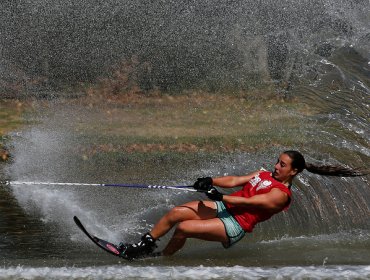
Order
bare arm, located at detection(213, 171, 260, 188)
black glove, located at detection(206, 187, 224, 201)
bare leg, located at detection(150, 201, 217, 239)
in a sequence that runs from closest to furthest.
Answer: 1. black glove, located at detection(206, 187, 224, 201)
2. bare leg, located at detection(150, 201, 217, 239)
3. bare arm, located at detection(213, 171, 260, 188)

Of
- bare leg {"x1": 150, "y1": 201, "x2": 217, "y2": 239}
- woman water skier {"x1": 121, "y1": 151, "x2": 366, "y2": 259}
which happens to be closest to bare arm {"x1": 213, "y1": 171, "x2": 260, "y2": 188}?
woman water skier {"x1": 121, "y1": 151, "x2": 366, "y2": 259}

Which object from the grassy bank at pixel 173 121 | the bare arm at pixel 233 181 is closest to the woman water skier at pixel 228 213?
the bare arm at pixel 233 181

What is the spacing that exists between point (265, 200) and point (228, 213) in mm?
413

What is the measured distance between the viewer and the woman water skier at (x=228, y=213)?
7.70 m

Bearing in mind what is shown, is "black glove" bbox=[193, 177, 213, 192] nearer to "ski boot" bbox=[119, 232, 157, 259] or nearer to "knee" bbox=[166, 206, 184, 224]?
"knee" bbox=[166, 206, 184, 224]

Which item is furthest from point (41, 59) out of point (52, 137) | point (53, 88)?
point (52, 137)

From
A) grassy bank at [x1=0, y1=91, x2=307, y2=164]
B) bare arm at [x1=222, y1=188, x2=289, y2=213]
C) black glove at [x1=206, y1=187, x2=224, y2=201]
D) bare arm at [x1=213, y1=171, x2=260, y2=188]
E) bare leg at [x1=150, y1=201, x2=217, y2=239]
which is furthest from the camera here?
grassy bank at [x1=0, y1=91, x2=307, y2=164]

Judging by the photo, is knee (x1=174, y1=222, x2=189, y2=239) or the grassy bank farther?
the grassy bank

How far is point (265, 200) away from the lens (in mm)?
7703

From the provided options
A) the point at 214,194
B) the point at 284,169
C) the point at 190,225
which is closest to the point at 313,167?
the point at 284,169

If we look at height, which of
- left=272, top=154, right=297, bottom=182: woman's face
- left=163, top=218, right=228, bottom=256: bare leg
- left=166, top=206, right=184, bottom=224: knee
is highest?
left=272, top=154, right=297, bottom=182: woman's face

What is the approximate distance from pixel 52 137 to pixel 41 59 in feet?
15.1

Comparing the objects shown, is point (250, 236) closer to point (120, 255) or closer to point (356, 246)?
point (356, 246)

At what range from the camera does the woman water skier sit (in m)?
7.70
